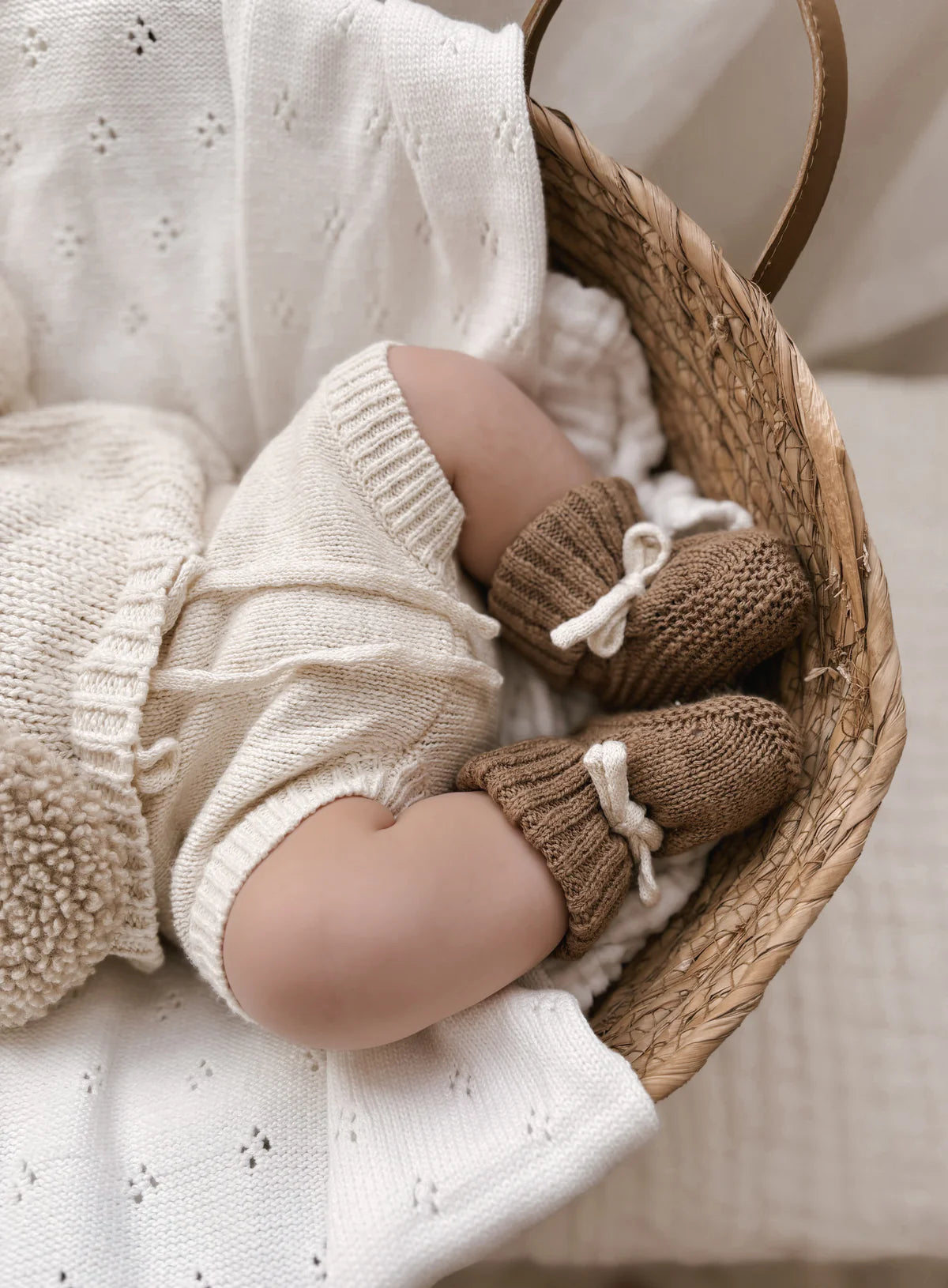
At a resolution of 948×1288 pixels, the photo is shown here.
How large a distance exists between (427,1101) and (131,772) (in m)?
0.38

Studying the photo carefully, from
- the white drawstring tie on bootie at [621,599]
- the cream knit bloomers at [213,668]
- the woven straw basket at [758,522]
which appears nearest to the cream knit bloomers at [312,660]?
the cream knit bloomers at [213,668]

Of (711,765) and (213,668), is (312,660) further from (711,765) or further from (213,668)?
(711,765)

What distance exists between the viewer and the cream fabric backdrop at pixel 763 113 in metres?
1.07

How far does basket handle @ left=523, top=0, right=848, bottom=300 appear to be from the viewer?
770 millimetres

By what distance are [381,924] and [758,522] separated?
0.58m

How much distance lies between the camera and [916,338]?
1.40m

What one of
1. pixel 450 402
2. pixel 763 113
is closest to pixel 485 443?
pixel 450 402

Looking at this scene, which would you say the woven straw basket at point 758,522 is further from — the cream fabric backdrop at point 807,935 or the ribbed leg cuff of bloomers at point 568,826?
the cream fabric backdrop at point 807,935

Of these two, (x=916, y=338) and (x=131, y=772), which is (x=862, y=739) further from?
(x=916, y=338)

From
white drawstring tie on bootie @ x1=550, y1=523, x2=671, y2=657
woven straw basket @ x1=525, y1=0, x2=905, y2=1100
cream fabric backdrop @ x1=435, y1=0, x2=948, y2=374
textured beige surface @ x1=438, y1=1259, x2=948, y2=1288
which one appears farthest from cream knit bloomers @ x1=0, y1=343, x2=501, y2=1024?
textured beige surface @ x1=438, y1=1259, x2=948, y2=1288

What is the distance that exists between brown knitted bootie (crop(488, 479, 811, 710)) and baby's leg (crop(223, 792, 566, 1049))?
217 millimetres

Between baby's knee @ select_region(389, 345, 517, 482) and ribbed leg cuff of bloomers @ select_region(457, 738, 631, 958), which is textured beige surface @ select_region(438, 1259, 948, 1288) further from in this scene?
baby's knee @ select_region(389, 345, 517, 482)

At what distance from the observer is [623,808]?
817 mm

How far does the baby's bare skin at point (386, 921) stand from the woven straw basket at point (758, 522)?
0.49ft
